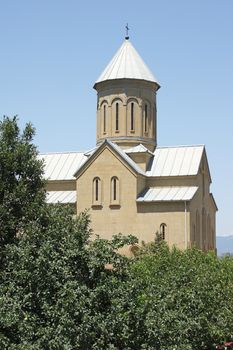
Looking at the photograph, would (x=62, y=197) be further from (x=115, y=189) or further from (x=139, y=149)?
(x=139, y=149)

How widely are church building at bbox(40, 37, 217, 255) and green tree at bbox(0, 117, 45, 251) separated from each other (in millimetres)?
15701

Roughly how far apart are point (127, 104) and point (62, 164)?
5794mm

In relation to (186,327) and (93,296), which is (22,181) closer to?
(93,296)

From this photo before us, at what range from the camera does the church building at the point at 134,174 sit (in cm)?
3259

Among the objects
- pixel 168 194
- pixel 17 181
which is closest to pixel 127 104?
pixel 168 194

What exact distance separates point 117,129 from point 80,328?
1045 inches

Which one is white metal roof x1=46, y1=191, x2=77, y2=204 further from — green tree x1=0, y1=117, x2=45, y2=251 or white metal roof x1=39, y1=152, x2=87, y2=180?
green tree x1=0, y1=117, x2=45, y2=251

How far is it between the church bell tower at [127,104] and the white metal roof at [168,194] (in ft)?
12.6

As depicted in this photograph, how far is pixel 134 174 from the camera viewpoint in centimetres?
3309

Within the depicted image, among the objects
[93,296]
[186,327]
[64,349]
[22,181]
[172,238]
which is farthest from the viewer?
[172,238]

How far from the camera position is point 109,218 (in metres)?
33.1

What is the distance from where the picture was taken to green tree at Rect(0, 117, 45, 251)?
13.6m

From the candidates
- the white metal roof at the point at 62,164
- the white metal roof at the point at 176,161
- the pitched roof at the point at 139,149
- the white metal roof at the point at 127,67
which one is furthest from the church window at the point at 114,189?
the white metal roof at the point at 127,67

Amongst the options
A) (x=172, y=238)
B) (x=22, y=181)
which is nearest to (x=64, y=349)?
(x=22, y=181)
